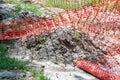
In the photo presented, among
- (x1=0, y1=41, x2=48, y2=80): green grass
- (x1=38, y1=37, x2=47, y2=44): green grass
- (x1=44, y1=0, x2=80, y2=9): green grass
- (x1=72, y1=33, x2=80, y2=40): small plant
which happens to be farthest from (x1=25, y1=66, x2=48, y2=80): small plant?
(x1=44, y1=0, x2=80, y2=9): green grass

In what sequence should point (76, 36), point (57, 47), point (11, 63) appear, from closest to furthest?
point (11, 63) < point (57, 47) < point (76, 36)

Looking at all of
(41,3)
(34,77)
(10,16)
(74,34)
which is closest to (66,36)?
(74,34)

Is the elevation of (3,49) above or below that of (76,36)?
below

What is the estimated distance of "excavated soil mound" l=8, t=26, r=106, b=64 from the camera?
26.2 feet

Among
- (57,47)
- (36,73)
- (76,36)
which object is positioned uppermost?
(76,36)

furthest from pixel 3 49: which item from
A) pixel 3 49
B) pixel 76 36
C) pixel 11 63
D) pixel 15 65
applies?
pixel 76 36

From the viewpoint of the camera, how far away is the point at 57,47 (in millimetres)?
8148

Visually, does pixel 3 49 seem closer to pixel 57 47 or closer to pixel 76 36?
pixel 57 47

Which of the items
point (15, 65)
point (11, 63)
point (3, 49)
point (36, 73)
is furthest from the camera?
point (3, 49)

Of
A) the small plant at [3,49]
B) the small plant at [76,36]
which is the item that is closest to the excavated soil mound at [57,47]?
the small plant at [76,36]

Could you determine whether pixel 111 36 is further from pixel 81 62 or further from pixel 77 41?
pixel 81 62

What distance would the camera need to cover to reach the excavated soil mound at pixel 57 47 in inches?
314

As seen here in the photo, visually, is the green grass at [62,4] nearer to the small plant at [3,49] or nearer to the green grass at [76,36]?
the green grass at [76,36]

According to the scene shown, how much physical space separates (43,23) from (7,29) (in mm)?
1198
